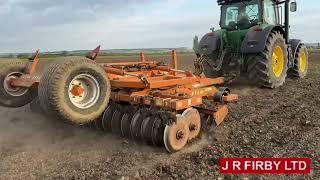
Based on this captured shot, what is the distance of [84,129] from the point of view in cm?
671

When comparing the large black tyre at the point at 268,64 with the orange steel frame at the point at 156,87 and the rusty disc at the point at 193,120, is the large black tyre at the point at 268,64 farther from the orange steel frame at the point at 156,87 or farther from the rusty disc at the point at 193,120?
the rusty disc at the point at 193,120

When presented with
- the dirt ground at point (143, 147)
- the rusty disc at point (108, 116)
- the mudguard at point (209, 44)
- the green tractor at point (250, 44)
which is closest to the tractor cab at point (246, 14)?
the green tractor at point (250, 44)

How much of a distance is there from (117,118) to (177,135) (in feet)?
3.55

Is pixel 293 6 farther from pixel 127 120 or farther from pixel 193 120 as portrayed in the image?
pixel 127 120

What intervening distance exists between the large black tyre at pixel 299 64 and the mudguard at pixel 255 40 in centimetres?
252

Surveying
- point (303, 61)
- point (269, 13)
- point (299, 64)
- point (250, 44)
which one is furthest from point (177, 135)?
point (303, 61)

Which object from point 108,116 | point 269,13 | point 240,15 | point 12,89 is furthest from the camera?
point 269,13

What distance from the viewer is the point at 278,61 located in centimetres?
996

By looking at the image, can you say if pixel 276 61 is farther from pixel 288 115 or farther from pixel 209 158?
pixel 209 158

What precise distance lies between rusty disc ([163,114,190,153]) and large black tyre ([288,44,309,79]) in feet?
20.9

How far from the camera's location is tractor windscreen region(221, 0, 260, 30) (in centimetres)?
962

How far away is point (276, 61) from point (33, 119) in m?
5.87

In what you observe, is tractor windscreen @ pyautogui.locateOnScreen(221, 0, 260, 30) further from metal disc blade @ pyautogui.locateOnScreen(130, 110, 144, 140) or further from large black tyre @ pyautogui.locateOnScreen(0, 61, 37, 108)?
large black tyre @ pyautogui.locateOnScreen(0, 61, 37, 108)

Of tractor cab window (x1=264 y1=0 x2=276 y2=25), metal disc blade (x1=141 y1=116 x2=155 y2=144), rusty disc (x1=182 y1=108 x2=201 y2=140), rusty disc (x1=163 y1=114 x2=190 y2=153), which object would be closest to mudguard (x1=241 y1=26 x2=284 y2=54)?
tractor cab window (x1=264 y1=0 x2=276 y2=25)
